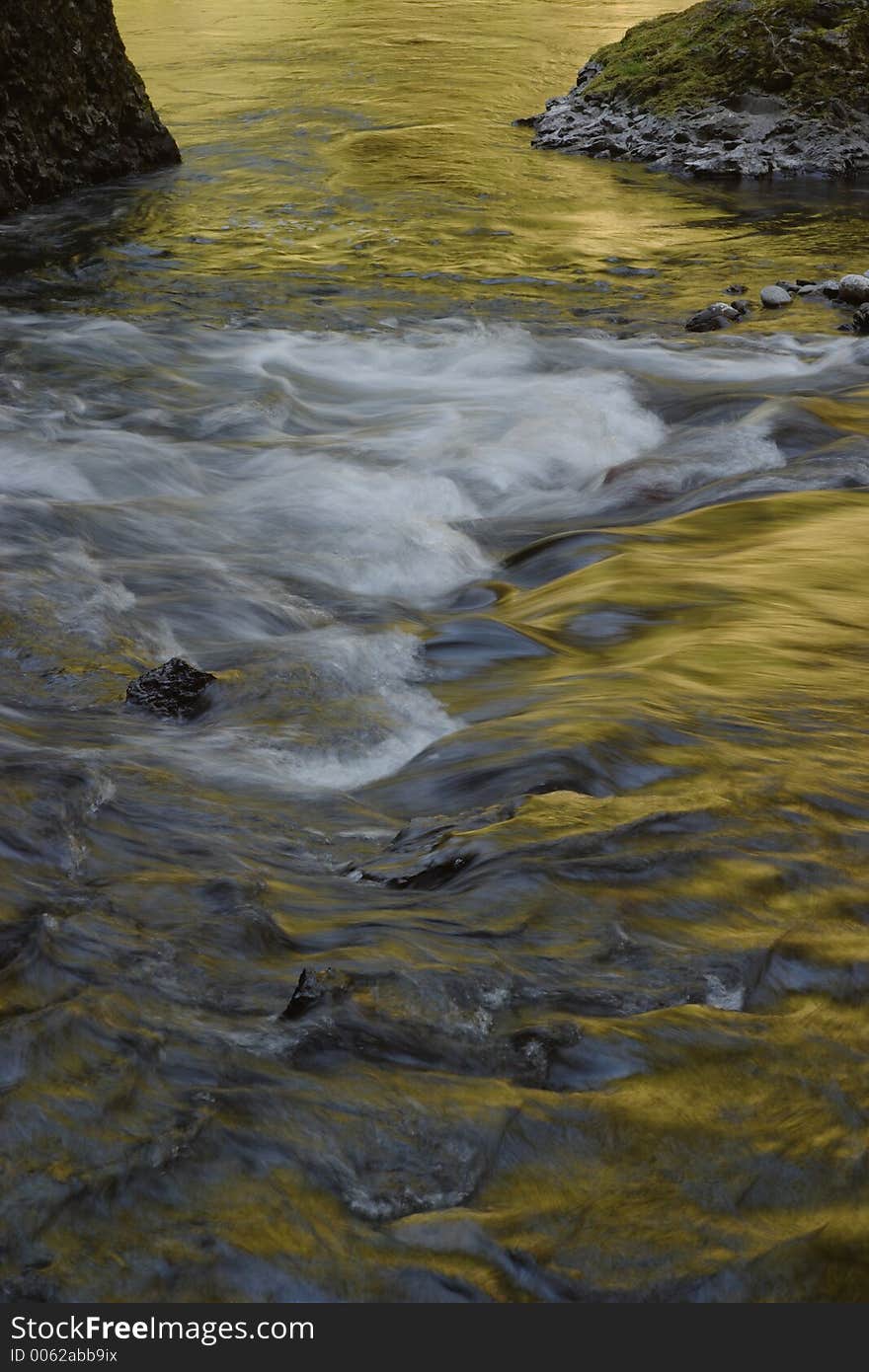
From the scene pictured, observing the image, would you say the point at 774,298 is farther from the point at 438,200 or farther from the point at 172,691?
the point at 172,691

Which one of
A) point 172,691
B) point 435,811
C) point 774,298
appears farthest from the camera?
point 774,298

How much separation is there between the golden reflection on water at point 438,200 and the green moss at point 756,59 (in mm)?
1554

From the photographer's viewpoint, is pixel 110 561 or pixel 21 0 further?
pixel 21 0

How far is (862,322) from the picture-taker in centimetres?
943

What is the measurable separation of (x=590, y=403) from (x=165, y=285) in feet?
13.5

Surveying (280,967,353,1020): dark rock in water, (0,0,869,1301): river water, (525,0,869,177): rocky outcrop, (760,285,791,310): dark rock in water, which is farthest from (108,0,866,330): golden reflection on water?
(280,967,353,1020): dark rock in water

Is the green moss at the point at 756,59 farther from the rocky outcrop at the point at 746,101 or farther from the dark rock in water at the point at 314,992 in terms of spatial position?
the dark rock in water at the point at 314,992

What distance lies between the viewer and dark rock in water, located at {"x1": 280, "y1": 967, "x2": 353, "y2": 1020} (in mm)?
2797

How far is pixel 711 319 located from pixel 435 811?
6914 millimetres

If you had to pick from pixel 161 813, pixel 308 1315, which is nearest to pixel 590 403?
pixel 161 813

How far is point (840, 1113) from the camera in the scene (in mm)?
2568

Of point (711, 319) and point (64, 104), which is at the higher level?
point (64, 104)

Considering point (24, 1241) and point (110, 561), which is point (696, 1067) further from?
point (110, 561)

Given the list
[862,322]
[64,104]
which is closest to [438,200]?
[64,104]
